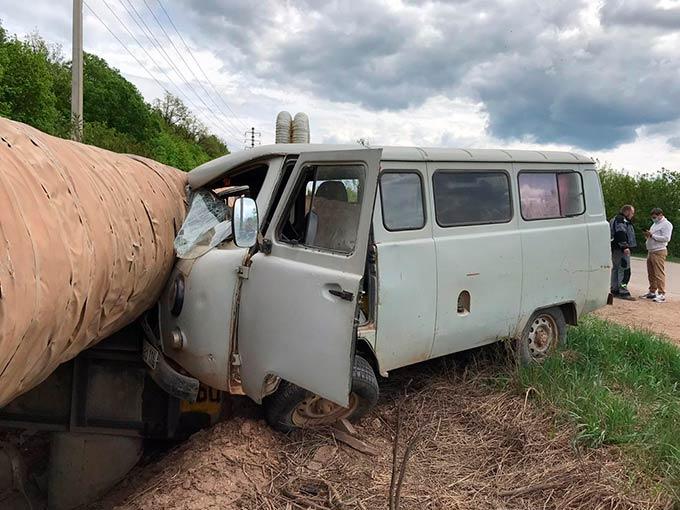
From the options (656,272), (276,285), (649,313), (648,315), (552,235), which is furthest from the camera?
(656,272)

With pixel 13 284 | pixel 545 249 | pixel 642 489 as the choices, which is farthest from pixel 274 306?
pixel 545 249

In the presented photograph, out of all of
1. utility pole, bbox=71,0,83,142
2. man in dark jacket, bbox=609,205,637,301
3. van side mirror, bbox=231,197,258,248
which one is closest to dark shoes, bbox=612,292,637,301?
man in dark jacket, bbox=609,205,637,301

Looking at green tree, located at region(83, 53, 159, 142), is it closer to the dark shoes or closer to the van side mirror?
the dark shoes

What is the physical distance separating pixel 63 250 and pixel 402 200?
245cm

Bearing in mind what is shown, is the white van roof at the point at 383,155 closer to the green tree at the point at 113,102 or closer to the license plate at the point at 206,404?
the license plate at the point at 206,404

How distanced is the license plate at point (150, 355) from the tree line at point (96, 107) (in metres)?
14.9

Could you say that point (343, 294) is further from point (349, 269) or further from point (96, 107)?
point (96, 107)

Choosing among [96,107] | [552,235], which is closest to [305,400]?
[552,235]

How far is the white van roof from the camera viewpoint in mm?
3754

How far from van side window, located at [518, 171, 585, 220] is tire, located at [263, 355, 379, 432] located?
86.0 inches

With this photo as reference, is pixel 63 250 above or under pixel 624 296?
above

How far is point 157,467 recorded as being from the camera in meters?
3.77

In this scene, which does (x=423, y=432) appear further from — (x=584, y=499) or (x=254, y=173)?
(x=254, y=173)

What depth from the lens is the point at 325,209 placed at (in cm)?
343
